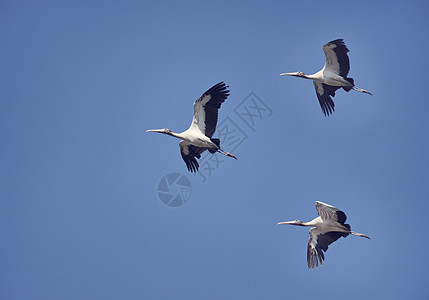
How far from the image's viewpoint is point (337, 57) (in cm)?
2502

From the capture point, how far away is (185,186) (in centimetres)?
3075

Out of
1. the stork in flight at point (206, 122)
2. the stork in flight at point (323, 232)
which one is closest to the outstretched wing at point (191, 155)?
the stork in flight at point (206, 122)

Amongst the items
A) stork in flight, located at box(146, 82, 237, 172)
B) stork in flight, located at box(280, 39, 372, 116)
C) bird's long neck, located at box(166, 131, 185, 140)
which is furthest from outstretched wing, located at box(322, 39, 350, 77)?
bird's long neck, located at box(166, 131, 185, 140)

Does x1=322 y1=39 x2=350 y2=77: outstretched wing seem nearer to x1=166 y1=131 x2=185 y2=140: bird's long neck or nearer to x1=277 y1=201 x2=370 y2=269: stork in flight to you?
x1=277 y1=201 x2=370 y2=269: stork in flight

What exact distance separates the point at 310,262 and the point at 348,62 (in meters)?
8.31

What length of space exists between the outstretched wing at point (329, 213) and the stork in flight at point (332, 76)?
→ 5.31 meters

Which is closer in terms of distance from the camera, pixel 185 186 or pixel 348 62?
pixel 348 62

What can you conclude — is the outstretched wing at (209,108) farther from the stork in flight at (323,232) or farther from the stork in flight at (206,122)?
the stork in flight at (323,232)

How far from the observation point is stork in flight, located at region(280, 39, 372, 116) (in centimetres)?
2481

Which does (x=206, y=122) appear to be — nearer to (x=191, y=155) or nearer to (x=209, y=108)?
(x=209, y=108)

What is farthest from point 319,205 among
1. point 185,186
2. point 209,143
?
point 185,186

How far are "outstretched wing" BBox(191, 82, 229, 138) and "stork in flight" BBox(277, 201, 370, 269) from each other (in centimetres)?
506

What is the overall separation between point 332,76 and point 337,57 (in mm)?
842

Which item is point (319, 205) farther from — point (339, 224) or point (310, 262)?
point (310, 262)
